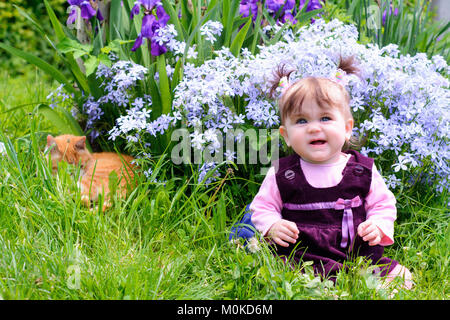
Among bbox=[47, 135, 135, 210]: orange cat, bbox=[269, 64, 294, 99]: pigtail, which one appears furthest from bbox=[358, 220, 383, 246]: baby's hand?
bbox=[47, 135, 135, 210]: orange cat

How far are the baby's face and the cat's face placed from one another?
48.3 inches

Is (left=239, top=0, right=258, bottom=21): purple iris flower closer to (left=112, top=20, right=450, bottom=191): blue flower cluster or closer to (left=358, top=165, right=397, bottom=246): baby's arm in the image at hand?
(left=112, top=20, right=450, bottom=191): blue flower cluster

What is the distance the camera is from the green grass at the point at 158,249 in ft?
5.88

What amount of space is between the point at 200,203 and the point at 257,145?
412 millimetres

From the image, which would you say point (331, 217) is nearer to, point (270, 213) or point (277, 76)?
point (270, 213)

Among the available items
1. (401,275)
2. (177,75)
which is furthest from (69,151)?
(401,275)

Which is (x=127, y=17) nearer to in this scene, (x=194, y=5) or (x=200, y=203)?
(x=194, y=5)

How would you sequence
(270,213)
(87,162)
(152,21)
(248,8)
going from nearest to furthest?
(270,213), (152,21), (87,162), (248,8)

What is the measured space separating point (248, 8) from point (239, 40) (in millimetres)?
332

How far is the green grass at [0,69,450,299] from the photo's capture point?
1.79m

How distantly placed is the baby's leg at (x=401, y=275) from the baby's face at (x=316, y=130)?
0.55 meters

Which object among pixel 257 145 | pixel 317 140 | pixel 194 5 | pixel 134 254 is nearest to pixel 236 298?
pixel 134 254

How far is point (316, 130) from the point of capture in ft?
6.69

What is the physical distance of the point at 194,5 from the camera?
290cm
